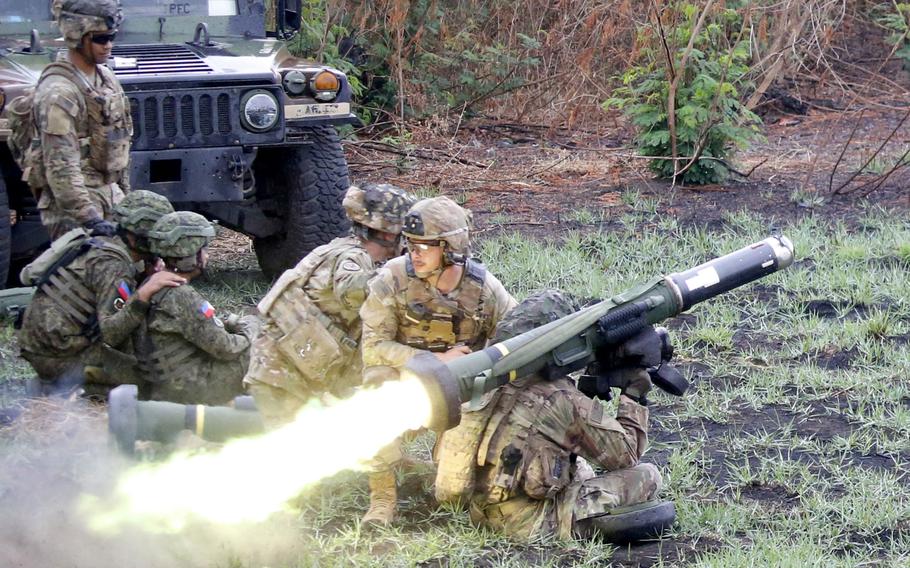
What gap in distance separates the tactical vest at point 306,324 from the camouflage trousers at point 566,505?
3.22 feet

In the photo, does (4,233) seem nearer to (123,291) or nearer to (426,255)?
(123,291)

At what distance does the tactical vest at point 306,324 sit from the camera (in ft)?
16.3

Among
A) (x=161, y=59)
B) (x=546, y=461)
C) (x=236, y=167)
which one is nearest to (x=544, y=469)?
(x=546, y=461)

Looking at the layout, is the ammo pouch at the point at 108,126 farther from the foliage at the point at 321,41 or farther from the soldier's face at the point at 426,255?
the foliage at the point at 321,41

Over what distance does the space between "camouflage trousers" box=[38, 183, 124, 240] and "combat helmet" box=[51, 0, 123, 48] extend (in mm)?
688

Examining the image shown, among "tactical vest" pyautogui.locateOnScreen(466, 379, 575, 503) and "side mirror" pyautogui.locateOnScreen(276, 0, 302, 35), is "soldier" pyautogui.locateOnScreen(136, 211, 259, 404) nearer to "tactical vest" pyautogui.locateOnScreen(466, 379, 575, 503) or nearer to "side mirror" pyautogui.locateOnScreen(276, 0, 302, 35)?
"tactical vest" pyautogui.locateOnScreen(466, 379, 575, 503)

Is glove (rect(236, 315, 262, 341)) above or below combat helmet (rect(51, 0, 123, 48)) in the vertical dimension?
below

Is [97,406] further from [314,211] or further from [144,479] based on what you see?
[314,211]

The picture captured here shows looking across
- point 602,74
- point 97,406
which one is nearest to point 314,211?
point 97,406

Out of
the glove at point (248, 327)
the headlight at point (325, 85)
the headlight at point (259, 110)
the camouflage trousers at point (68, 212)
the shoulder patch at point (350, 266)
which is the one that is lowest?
the glove at point (248, 327)

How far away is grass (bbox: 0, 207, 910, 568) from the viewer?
412 centimetres

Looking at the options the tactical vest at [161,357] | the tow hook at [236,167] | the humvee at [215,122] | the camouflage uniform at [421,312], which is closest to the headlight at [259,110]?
the humvee at [215,122]

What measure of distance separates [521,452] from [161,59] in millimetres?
3845

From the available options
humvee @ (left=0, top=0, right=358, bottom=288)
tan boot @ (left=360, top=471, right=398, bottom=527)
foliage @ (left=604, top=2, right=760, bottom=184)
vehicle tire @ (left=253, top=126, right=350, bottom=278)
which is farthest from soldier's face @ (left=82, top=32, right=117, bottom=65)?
foliage @ (left=604, top=2, right=760, bottom=184)
